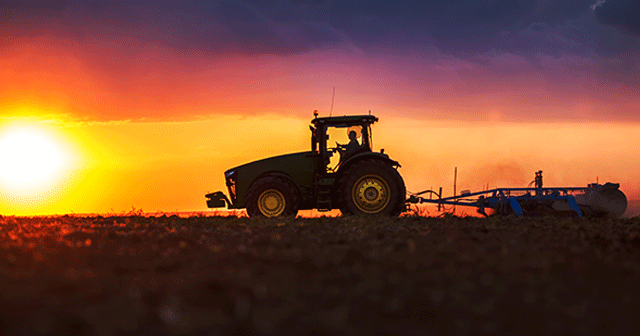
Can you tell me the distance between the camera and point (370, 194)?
40.3ft

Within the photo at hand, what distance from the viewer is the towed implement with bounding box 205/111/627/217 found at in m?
12.2

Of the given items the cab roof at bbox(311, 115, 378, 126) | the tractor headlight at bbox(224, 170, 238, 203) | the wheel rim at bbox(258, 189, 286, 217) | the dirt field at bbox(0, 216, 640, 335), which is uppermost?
the cab roof at bbox(311, 115, 378, 126)

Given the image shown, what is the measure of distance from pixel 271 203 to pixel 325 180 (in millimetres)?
1334

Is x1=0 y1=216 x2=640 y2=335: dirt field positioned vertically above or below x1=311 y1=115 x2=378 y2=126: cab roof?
below

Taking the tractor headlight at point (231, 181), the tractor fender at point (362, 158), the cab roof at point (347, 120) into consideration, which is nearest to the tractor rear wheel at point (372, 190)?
the tractor fender at point (362, 158)

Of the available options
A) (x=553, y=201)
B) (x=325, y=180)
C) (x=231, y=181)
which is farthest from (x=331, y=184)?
(x=553, y=201)

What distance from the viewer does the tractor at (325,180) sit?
12.2m

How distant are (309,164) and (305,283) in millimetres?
7925

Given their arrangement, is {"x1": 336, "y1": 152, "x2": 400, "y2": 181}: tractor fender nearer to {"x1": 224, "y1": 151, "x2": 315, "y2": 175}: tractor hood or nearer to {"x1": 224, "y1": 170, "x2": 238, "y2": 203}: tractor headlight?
{"x1": 224, "y1": 151, "x2": 315, "y2": 175}: tractor hood

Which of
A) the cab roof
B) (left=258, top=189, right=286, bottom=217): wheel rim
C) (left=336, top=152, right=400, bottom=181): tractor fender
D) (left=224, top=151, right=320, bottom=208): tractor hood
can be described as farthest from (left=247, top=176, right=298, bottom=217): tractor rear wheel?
the cab roof

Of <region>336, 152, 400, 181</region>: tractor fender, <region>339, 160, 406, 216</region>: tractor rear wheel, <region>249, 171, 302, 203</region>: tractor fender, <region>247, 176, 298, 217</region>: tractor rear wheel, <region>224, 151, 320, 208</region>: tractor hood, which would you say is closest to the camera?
<region>339, 160, 406, 216</region>: tractor rear wheel

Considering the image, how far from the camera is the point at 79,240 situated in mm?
8039

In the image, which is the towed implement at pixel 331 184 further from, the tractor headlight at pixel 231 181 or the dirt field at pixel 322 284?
the dirt field at pixel 322 284

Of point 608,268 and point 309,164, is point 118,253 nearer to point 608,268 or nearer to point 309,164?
point 608,268
